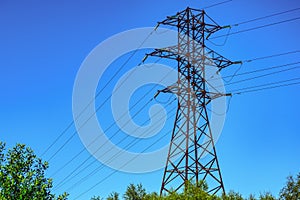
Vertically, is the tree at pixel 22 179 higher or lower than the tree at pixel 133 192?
lower

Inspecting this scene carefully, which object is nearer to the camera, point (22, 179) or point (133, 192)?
point (22, 179)

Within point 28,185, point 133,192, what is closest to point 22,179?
point 28,185

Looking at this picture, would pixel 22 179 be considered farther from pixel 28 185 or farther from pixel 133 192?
pixel 133 192

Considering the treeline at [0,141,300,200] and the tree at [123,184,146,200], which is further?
the tree at [123,184,146,200]

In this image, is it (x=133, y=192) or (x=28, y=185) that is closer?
(x=28, y=185)

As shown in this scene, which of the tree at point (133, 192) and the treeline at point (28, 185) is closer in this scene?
the treeline at point (28, 185)

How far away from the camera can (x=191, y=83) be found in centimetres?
3781

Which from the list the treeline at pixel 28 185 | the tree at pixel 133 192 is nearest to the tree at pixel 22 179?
the treeline at pixel 28 185

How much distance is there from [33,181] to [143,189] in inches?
2321

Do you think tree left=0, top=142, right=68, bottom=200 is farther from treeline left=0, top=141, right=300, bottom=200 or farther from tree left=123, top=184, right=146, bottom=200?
tree left=123, top=184, right=146, bottom=200

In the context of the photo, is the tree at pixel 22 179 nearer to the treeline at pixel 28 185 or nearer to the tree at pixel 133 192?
the treeline at pixel 28 185

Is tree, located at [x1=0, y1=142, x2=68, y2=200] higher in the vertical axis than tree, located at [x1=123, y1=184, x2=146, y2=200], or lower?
lower

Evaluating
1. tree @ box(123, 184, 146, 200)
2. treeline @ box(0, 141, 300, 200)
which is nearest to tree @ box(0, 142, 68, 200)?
treeline @ box(0, 141, 300, 200)

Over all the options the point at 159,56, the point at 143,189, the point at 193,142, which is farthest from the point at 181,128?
the point at 143,189
